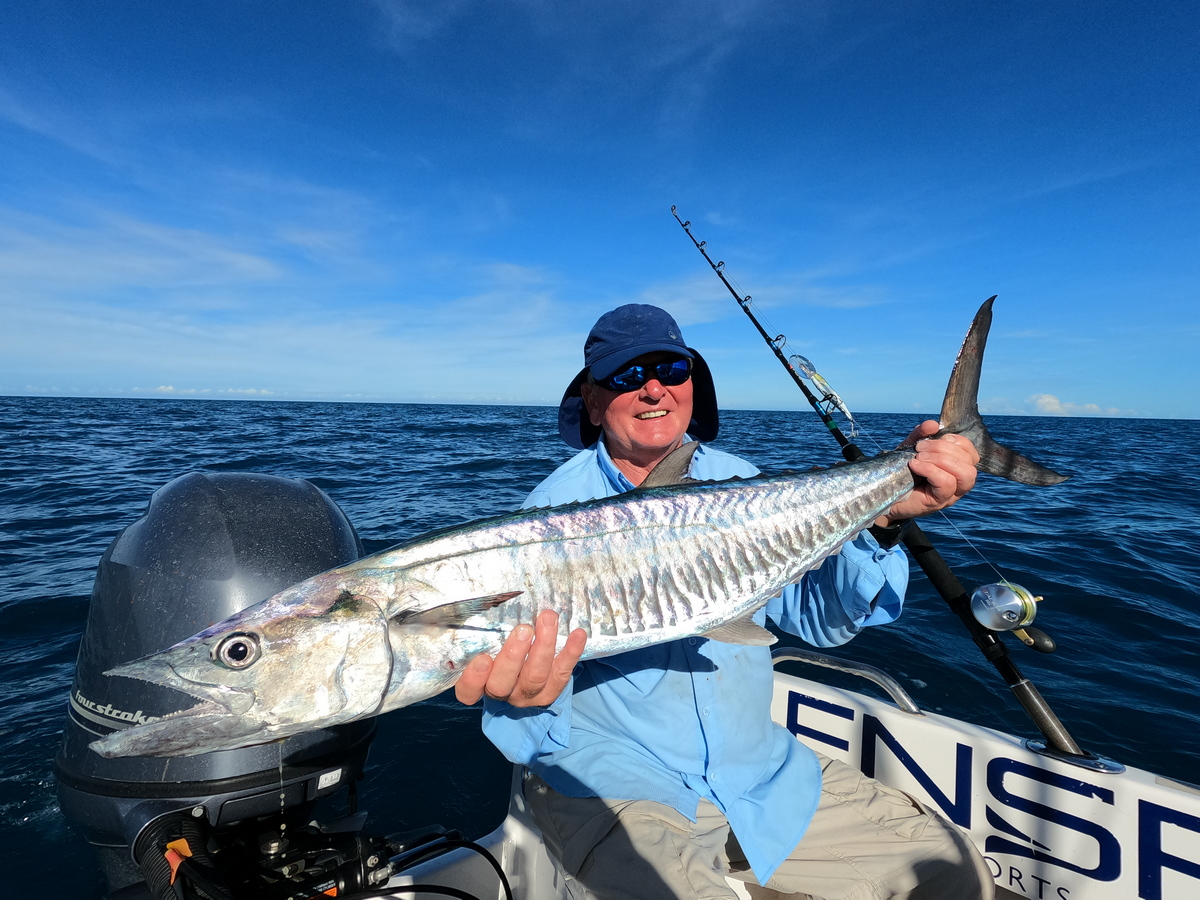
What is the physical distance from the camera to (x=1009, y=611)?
9.29 feet

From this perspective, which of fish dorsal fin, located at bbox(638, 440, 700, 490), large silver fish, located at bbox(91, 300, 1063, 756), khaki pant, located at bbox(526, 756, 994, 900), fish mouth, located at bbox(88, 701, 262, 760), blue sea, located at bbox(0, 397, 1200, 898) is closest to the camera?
fish mouth, located at bbox(88, 701, 262, 760)

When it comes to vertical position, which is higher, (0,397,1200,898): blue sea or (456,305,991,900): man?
(456,305,991,900): man

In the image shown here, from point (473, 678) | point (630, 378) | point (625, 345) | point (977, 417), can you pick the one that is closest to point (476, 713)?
point (473, 678)

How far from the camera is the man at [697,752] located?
85.7 inches

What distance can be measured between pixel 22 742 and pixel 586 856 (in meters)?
4.64

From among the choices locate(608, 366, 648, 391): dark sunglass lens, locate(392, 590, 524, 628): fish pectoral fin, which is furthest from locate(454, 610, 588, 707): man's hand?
locate(608, 366, 648, 391): dark sunglass lens

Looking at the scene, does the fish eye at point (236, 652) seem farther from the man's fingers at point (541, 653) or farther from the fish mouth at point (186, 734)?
the man's fingers at point (541, 653)

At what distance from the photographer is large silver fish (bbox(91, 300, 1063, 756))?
6.02ft

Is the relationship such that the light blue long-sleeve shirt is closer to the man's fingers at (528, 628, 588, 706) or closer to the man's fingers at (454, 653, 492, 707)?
the man's fingers at (528, 628, 588, 706)

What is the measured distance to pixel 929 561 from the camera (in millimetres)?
3389

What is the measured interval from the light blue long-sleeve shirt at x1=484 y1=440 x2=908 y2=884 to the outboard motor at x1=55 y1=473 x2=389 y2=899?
81cm

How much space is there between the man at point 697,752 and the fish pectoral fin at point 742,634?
0.27m

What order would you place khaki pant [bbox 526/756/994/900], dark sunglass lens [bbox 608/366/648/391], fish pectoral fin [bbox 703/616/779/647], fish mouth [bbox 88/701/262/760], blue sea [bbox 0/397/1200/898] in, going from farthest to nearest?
blue sea [bbox 0/397/1200/898], dark sunglass lens [bbox 608/366/648/391], fish pectoral fin [bbox 703/616/779/647], khaki pant [bbox 526/756/994/900], fish mouth [bbox 88/701/262/760]

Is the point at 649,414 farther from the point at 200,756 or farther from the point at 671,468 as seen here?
the point at 200,756
